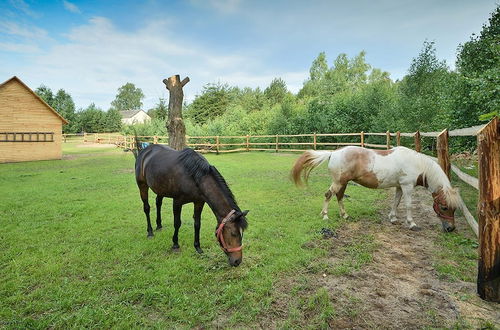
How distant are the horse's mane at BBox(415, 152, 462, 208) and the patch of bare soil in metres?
0.73

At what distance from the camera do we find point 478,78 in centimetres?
574

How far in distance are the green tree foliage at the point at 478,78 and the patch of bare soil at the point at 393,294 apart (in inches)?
93.4

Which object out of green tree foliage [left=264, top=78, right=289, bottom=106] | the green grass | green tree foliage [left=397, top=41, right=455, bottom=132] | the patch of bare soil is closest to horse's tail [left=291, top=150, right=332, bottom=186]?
the green grass

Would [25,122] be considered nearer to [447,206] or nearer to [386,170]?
[386,170]

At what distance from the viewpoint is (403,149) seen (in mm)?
4484

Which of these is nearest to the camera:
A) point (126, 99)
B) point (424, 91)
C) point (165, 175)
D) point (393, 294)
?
point (393, 294)

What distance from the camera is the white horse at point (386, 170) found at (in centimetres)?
408

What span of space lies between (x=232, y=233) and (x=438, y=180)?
346 cm

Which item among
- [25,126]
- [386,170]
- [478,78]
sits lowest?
[386,170]

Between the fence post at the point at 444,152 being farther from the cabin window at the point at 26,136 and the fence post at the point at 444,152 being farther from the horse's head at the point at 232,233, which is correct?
the cabin window at the point at 26,136

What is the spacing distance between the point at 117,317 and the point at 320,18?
1765 cm

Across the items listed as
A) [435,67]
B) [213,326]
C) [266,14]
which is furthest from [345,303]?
[435,67]

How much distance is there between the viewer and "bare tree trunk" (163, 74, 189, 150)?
718 centimetres

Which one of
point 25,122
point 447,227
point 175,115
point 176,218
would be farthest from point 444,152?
point 25,122
